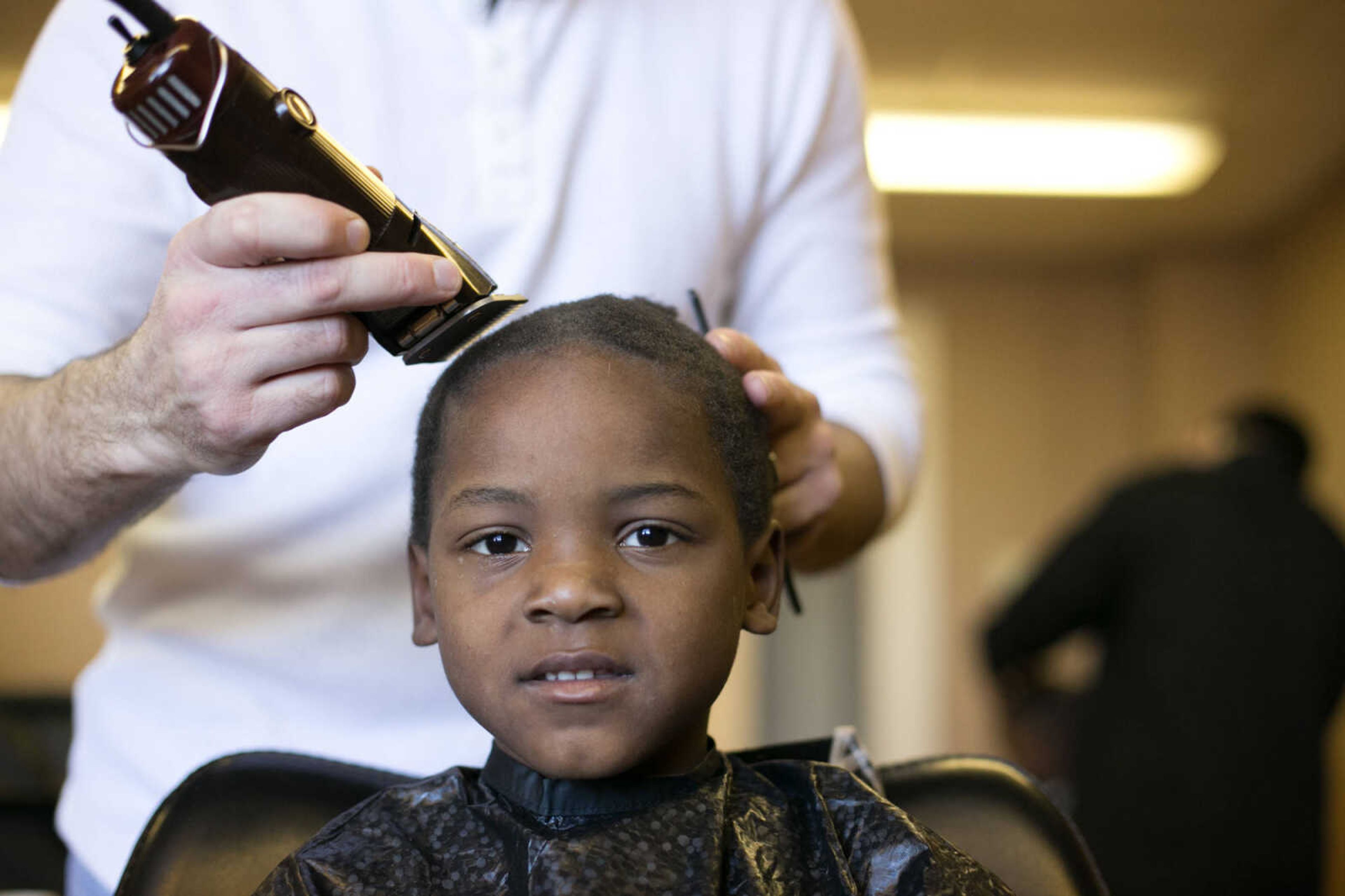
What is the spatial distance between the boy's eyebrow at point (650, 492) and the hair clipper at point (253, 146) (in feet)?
0.51

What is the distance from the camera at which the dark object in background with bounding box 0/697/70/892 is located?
316 cm

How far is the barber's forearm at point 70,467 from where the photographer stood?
92 centimetres

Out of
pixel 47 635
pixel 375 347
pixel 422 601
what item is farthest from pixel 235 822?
pixel 47 635

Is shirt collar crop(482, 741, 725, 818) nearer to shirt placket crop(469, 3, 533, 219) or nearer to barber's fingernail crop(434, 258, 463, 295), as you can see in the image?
barber's fingernail crop(434, 258, 463, 295)

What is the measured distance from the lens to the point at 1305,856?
9.73 ft

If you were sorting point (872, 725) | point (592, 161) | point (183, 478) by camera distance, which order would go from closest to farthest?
1. point (183, 478)
2. point (592, 161)
3. point (872, 725)

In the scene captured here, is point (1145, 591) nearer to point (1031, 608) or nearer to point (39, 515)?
point (1031, 608)

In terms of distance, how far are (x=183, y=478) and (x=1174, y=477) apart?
2562 millimetres

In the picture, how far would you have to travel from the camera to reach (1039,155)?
174 inches

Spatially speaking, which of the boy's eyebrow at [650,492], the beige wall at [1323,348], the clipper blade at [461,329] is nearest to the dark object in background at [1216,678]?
the beige wall at [1323,348]

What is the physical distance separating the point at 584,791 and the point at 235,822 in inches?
10.3

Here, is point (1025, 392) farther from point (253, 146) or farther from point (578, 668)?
point (253, 146)

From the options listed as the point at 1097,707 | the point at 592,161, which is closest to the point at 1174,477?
the point at 1097,707

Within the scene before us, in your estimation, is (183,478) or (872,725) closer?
(183,478)
